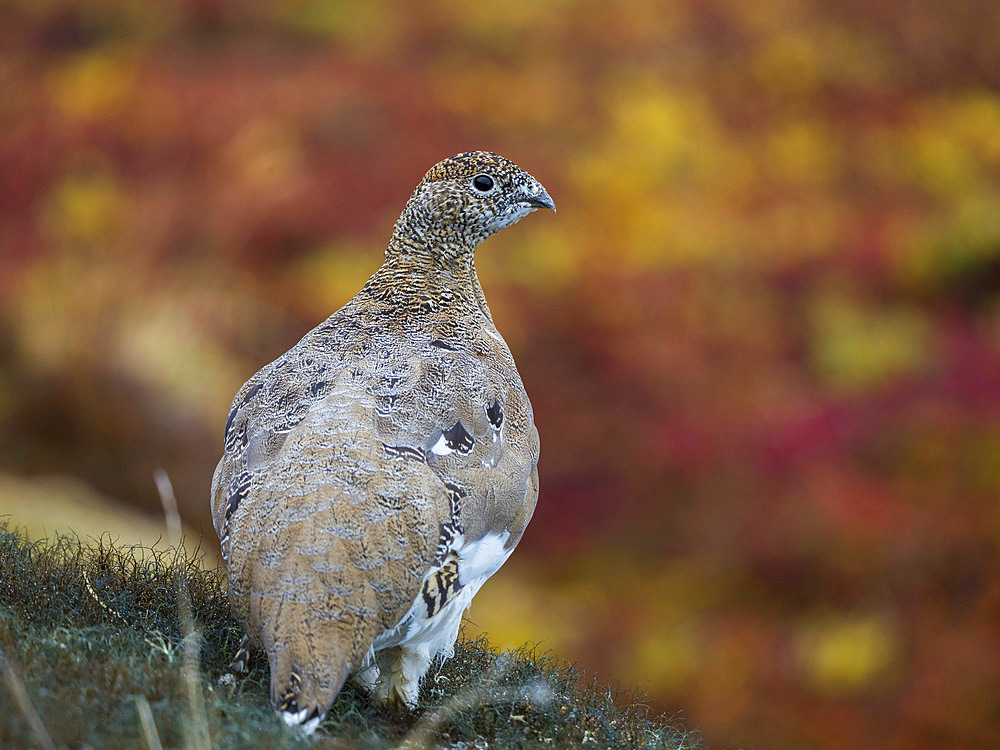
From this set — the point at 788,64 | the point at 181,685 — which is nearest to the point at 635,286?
the point at 788,64

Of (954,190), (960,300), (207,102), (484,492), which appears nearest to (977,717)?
(960,300)

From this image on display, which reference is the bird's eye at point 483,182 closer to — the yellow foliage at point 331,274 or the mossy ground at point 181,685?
the mossy ground at point 181,685

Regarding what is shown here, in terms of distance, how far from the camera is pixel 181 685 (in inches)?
137

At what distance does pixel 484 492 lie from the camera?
421 centimetres

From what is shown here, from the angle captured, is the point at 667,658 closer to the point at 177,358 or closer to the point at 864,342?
the point at 864,342

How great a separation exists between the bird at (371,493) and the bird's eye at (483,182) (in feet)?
2.10

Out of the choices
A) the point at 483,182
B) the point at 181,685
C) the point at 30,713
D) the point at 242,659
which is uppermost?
the point at 483,182

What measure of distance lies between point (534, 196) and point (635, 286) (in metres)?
7.27

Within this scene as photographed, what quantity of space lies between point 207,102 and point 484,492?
11.9m

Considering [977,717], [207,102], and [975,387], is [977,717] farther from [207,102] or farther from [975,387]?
[207,102]

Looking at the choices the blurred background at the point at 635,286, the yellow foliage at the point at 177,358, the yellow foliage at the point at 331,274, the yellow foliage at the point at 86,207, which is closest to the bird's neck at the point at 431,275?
Result: the blurred background at the point at 635,286

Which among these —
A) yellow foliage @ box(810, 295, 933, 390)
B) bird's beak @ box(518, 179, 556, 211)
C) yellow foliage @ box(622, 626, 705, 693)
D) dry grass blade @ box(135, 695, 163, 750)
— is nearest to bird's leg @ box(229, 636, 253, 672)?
dry grass blade @ box(135, 695, 163, 750)

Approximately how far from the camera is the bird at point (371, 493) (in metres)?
3.62

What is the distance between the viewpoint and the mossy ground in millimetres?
3131
